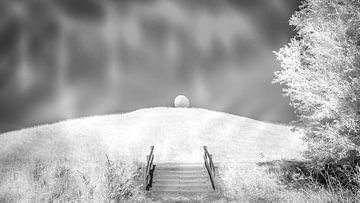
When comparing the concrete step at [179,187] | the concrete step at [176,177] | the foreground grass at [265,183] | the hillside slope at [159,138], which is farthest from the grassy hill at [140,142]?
the foreground grass at [265,183]

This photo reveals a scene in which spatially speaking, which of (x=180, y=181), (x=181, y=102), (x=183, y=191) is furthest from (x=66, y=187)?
(x=181, y=102)

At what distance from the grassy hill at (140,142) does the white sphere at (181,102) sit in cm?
630

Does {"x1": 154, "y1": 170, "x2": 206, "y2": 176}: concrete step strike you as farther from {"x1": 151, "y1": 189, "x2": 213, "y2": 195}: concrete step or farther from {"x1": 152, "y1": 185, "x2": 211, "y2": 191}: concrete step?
{"x1": 151, "y1": 189, "x2": 213, "y2": 195}: concrete step

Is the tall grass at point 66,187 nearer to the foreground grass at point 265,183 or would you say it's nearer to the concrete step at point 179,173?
the concrete step at point 179,173

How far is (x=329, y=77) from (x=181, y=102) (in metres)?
42.8

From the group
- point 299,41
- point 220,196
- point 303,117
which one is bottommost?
point 220,196

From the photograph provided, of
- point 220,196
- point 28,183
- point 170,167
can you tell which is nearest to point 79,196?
point 28,183

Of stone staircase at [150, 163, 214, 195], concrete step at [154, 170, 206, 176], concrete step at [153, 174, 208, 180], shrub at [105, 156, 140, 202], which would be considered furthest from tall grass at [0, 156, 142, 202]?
concrete step at [154, 170, 206, 176]

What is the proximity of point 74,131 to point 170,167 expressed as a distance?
72.9 feet

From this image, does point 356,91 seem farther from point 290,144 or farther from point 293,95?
point 290,144

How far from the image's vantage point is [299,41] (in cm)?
1327

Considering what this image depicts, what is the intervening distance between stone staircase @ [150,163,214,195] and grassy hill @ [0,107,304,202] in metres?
1.58

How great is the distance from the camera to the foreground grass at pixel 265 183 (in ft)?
38.7

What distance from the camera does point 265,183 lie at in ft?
45.2
